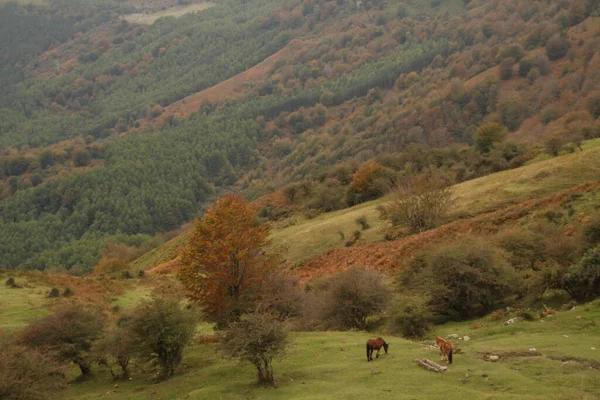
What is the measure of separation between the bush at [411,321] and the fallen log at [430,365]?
28.6 feet

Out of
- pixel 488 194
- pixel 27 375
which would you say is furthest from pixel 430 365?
pixel 488 194

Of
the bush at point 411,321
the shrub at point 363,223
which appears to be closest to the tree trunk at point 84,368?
the bush at point 411,321

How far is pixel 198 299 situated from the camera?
37.5 meters

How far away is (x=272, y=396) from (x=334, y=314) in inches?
606

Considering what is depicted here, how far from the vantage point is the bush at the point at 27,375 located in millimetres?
24531

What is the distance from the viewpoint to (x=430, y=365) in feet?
76.6

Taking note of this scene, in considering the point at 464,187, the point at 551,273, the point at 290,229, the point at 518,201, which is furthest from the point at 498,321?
the point at 290,229

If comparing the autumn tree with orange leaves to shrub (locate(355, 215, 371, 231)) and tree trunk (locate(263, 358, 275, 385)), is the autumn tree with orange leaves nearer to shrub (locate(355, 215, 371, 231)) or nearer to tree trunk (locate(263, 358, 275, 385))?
tree trunk (locate(263, 358, 275, 385))

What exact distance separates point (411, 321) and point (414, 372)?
10.2 meters

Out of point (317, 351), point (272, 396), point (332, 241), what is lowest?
point (332, 241)

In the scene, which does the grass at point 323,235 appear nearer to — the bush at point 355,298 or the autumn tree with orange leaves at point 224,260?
the autumn tree with orange leaves at point 224,260

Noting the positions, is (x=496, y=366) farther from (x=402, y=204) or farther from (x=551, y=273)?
(x=402, y=204)

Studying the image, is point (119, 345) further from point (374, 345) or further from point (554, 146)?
point (554, 146)

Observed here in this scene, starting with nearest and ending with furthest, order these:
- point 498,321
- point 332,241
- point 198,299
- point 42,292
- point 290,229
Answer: point 498,321 → point 198,299 → point 42,292 → point 332,241 → point 290,229
